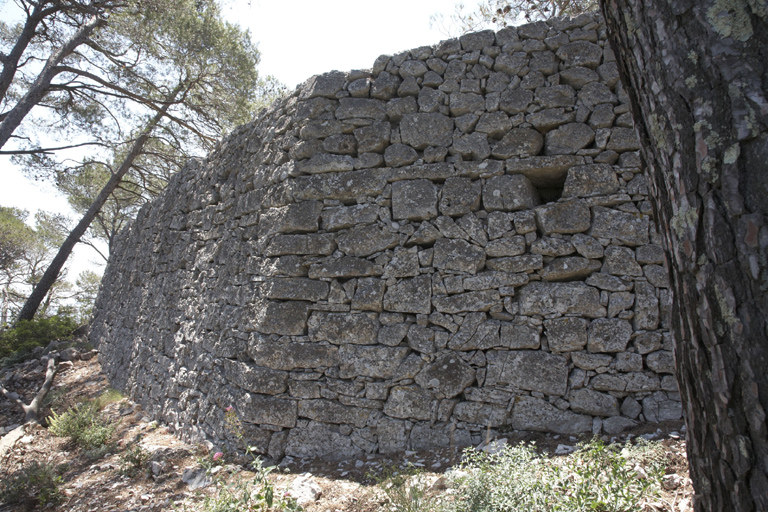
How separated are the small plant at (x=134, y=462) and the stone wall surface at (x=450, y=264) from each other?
54 cm

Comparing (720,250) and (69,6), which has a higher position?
(69,6)

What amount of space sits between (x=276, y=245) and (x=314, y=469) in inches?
69.5

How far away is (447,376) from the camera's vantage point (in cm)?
331

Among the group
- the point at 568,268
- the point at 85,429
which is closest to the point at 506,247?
the point at 568,268

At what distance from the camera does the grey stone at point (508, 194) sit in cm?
346

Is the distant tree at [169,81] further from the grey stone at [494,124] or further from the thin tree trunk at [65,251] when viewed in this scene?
the grey stone at [494,124]

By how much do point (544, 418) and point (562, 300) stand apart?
828mm

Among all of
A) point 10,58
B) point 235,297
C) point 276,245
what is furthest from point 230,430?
point 10,58

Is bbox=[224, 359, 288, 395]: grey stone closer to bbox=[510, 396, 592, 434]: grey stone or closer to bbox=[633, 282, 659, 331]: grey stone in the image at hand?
bbox=[510, 396, 592, 434]: grey stone

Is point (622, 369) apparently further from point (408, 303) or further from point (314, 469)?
point (314, 469)

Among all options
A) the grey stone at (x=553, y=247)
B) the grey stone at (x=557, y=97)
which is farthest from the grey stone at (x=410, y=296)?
the grey stone at (x=557, y=97)

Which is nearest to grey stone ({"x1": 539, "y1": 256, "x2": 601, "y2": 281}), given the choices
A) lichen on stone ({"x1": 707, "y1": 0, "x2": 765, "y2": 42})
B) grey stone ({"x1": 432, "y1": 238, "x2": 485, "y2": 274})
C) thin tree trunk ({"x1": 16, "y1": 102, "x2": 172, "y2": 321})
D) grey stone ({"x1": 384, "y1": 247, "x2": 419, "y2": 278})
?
grey stone ({"x1": 432, "y1": 238, "x2": 485, "y2": 274})

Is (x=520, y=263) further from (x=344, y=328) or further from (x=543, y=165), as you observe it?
(x=344, y=328)

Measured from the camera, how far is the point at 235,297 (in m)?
4.20
